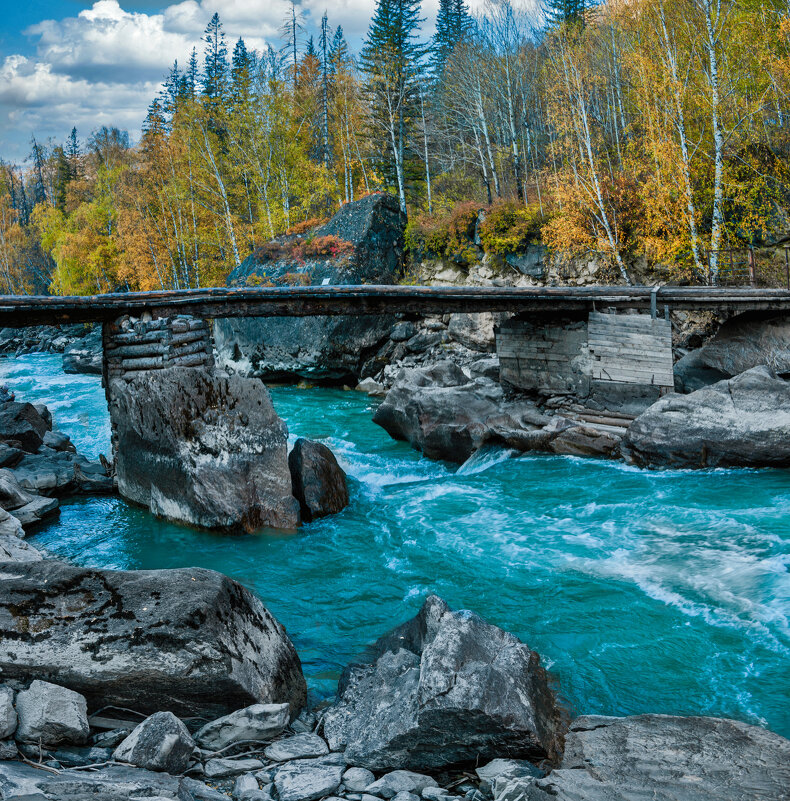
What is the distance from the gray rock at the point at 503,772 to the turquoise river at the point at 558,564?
1.61 metres

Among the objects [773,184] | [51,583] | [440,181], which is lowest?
[51,583]

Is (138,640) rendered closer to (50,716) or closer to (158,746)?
(50,716)

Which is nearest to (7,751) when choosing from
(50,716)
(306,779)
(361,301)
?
(50,716)

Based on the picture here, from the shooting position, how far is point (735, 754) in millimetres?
4359

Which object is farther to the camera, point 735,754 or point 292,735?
point 292,735

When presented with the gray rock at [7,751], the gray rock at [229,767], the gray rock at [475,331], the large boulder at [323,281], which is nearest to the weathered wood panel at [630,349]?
the gray rock at [475,331]

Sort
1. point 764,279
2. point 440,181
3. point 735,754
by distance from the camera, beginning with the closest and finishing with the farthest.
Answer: point 735,754 → point 764,279 → point 440,181

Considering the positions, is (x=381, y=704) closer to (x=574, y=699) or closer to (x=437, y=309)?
(x=574, y=699)

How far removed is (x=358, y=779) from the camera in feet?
13.9

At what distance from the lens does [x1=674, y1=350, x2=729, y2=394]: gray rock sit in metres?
14.6

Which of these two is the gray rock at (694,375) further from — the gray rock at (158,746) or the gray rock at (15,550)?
the gray rock at (158,746)

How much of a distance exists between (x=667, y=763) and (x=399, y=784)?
1746 mm

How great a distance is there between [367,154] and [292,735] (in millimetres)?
33960

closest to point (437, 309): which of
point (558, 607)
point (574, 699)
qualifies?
point (558, 607)
